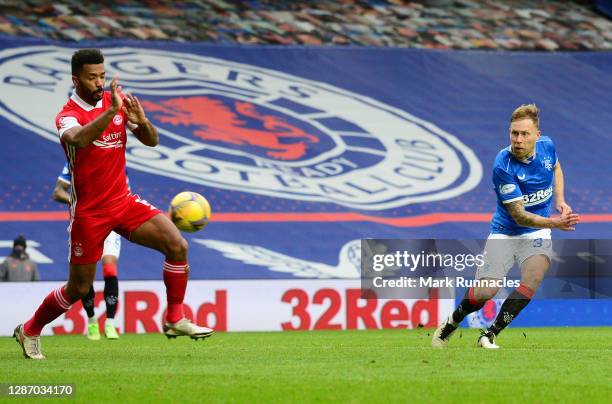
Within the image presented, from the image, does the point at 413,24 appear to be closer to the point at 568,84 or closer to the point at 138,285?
the point at 568,84

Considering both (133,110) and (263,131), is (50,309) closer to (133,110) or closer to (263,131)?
(133,110)

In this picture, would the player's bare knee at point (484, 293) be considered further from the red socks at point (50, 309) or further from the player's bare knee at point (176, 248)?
the red socks at point (50, 309)

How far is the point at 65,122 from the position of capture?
8.73 m

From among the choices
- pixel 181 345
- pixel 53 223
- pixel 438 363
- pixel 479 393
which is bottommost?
pixel 53 223

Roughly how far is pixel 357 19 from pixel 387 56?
1.53 metres

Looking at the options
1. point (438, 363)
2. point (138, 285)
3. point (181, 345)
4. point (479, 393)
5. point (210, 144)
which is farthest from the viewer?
point (210, 144)

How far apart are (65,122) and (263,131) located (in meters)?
12.5

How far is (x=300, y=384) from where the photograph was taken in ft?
24.3

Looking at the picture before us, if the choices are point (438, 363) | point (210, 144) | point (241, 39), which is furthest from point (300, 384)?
point (241, 39)

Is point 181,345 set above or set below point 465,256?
above

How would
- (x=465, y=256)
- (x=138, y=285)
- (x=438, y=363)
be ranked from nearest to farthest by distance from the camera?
(x=438, y=363), (x=138, y=285), (x=465, y=256)

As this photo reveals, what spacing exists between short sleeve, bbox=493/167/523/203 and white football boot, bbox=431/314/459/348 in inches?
44.6

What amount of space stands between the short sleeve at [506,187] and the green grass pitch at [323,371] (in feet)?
4.09

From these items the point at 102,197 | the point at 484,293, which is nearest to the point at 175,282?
the point at 102,197
